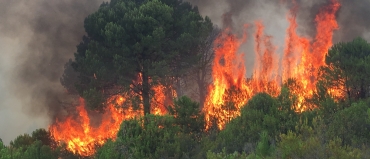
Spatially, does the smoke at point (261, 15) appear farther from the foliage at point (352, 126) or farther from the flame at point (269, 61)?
the foliage at point (352, 126)

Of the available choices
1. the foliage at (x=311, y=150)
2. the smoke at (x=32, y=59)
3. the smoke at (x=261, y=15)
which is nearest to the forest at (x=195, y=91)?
the foliage at (x=311, y=150)

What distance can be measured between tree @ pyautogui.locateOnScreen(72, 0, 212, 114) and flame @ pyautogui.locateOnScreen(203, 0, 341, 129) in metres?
3.69

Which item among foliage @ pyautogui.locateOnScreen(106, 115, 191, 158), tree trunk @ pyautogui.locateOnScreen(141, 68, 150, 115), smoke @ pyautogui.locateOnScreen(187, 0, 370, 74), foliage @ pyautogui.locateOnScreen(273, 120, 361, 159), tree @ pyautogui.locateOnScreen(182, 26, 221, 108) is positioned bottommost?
foliage @ pyautogui.locateOnScreen(273, 120, 361, 159)

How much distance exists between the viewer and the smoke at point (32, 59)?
88.5 feet

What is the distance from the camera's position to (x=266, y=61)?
29.7 meters

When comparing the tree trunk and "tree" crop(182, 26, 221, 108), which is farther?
"tree" crop(182, 26, 221, 108)

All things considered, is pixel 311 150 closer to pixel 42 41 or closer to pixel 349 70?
pixel 349 70

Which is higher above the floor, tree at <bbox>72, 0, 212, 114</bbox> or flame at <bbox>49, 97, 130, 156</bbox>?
tree at <bbox>72, 0, 212, 114</bbox>

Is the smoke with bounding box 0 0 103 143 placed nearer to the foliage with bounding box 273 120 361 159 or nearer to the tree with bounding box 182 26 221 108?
the tree with bounding box 182 26 221 108

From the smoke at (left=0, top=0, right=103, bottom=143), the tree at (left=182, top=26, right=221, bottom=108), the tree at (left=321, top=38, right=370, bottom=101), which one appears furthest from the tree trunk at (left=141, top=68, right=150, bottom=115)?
the tree at (left=321, top=38, right=370, bottom=101)

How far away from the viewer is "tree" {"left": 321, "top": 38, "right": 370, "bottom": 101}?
61.9ft

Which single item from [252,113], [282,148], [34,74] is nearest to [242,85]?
[252,113]

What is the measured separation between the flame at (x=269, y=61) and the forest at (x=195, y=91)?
0.08m

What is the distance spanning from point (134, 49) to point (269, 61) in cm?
1159
